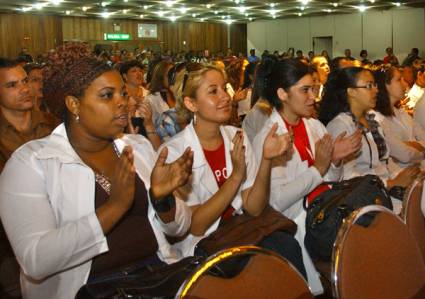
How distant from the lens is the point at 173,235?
84.3 inches

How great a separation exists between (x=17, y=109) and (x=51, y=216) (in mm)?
1967

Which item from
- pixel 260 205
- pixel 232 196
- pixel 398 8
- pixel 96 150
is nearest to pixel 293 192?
pixel 260 205

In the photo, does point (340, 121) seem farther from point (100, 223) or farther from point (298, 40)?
point (298, 40)

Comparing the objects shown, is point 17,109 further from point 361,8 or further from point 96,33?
point 96,33

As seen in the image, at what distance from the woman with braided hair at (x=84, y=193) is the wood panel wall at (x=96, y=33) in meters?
19.6

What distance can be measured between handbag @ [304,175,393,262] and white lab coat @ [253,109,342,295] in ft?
0.44

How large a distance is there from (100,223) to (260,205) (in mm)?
1030

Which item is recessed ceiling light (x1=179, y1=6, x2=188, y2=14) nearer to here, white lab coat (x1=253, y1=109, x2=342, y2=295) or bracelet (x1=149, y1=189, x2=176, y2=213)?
white lab coat (x1=253, y1=109, x2=342, y2=295)

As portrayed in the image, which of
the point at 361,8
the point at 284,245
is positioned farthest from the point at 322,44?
the point at 284,245

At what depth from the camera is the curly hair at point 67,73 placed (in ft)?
6.44

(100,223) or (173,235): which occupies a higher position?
(100,223)

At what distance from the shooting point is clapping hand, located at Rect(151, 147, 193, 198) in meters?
1.87

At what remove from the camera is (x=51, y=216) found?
177 cm

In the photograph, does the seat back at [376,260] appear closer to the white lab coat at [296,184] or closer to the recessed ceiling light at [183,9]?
the white lab coat at [296,184]
